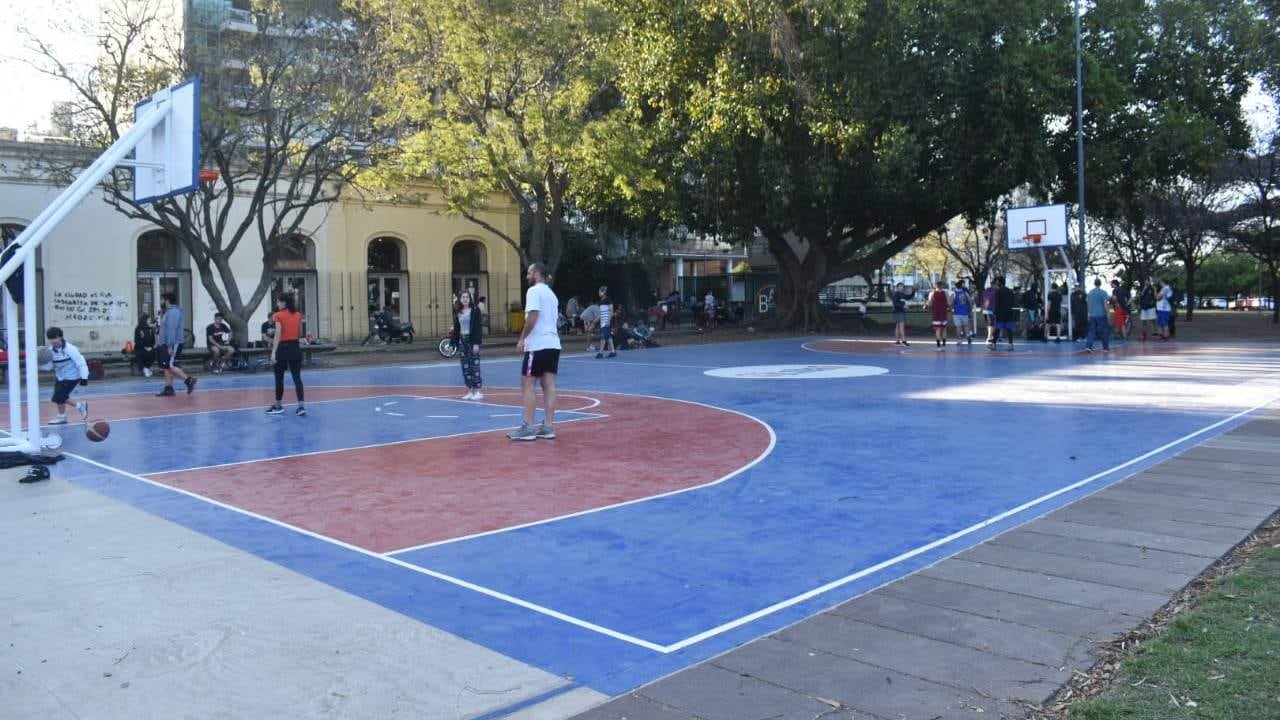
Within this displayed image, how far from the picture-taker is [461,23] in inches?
1005

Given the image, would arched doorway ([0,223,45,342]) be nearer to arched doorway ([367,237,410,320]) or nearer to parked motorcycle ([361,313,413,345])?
parked motorcycle ([361,313,413,345])

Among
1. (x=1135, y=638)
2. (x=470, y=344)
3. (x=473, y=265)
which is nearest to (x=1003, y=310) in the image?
(x=470, y=344)

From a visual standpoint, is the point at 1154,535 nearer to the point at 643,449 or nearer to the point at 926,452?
the point at 926,452

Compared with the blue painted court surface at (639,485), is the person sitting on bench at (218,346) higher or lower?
higher

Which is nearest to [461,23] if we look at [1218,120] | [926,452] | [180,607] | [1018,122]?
[1018,122]

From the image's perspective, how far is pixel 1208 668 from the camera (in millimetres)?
4250

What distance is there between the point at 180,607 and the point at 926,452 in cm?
721

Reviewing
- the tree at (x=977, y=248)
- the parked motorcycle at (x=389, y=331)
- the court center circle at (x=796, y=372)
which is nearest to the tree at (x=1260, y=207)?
the tree at (x=977, y=248)

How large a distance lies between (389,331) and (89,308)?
8.70m

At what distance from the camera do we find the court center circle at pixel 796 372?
18.7 metres

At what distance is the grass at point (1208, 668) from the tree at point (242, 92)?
796 inches

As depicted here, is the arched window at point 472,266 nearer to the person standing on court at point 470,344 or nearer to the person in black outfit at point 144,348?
the person in black outfit at point 144,348

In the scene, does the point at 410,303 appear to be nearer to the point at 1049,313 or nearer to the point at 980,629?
the point at 1049,313

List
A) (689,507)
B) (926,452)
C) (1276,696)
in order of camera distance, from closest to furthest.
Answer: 1. (1276,696)
2. (689,507)
3. (926,452)
